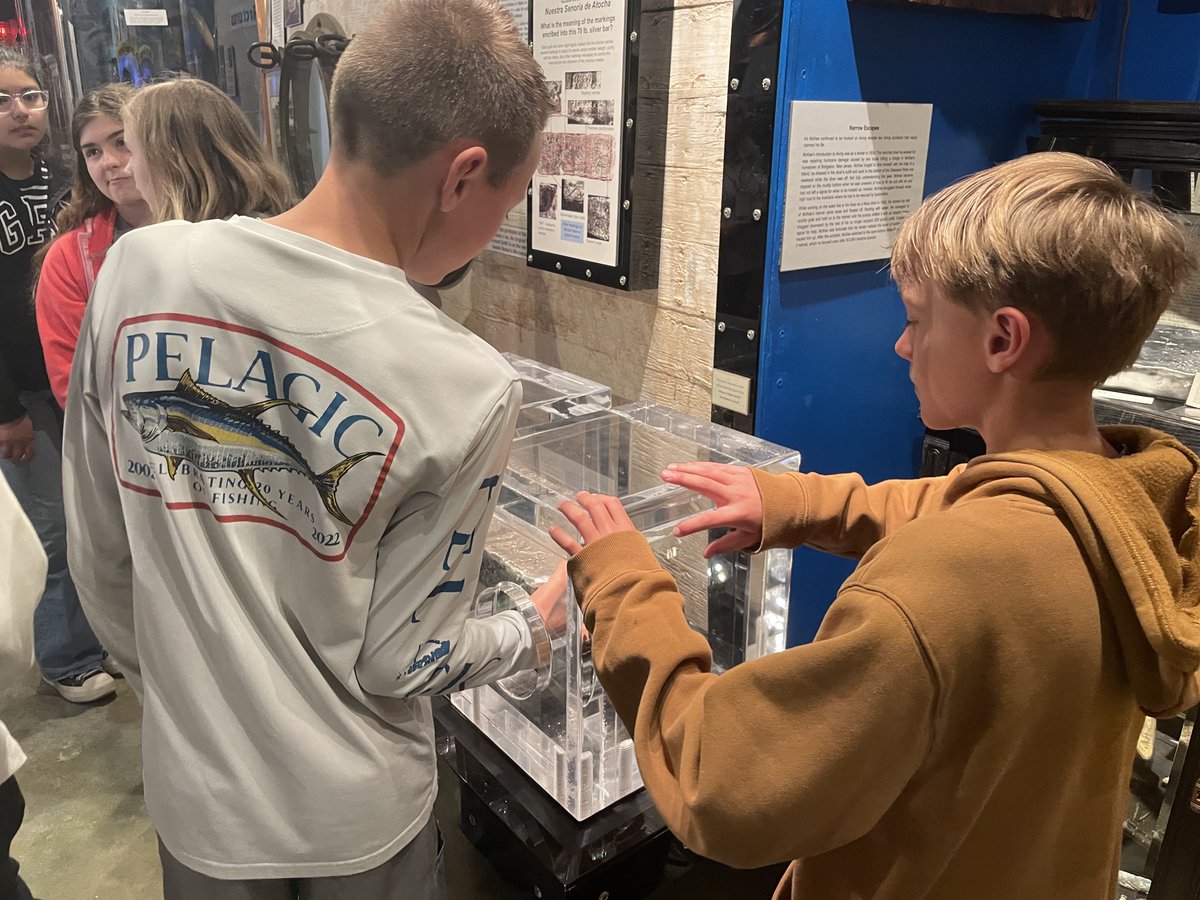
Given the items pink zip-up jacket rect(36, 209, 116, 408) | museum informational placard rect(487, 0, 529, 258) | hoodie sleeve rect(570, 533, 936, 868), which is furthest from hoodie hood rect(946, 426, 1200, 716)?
pink zip-up jacket rect(36, 209, 116, 408)

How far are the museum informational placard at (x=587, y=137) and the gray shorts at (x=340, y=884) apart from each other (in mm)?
1103

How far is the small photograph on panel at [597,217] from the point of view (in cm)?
175

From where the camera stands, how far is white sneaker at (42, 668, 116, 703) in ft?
7.94

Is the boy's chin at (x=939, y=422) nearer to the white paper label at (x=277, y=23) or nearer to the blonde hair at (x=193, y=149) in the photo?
the blonde hair at (x=193, y=149)

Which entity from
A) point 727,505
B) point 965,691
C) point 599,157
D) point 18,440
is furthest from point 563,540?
point 18,440

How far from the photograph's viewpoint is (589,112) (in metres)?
1.73

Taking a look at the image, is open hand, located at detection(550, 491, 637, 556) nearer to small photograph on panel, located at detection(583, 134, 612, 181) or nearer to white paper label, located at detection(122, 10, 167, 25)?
small photograph on panel, located at detection(583, 134, 612, 181)

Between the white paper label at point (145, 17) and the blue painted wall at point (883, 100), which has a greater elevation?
the white paper label at point (145, 17)

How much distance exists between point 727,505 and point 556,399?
0.61 meters

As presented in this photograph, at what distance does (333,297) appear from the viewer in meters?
0.81

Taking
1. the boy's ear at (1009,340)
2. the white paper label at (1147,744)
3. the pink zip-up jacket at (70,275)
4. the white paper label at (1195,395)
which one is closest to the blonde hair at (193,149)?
the pink zip-up jacket at (70,275)

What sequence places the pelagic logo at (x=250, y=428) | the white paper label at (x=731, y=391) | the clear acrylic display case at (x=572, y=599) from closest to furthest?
the pelagic logo at (x=250, y=428), the clear acrylic display case at (x=572, y=599), the white paper label at (x=731, y=391)

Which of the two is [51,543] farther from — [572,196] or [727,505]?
[727,505]

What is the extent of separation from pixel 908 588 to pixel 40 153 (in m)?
2.15
